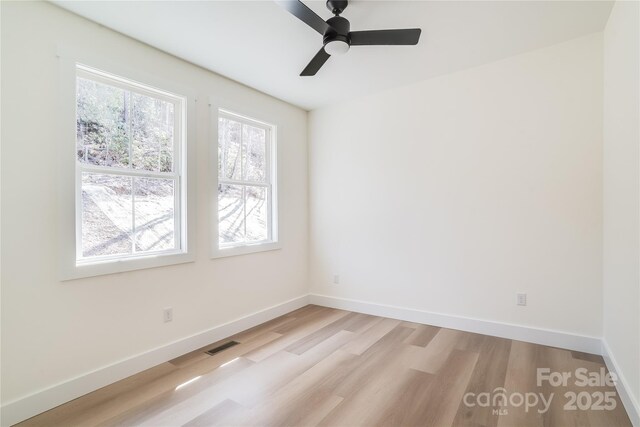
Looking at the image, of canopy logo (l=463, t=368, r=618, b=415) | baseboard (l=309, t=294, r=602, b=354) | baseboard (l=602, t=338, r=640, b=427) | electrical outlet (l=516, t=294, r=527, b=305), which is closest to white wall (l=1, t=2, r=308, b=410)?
baseboard (l=309, t=294, r=602, b=354)

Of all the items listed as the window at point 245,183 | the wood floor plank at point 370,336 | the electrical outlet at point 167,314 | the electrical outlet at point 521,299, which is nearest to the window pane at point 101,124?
the window at point 245,183

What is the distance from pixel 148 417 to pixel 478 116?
12.1 ft

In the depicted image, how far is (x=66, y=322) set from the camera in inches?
81.8

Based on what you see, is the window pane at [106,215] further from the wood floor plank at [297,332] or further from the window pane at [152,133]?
the wood floor plank at [297,332]

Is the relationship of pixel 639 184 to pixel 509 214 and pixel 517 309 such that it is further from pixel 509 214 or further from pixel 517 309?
pixel 517 309

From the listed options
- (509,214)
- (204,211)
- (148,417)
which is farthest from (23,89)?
(509,214)

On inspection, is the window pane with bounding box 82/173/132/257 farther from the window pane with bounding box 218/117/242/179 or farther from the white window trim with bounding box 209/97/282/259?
the window pane with bounding box 218/117/242/179

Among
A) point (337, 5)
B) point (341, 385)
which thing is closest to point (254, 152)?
point (337, 5)

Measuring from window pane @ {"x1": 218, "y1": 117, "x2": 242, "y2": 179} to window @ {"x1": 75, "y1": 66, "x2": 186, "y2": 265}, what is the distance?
469 millimetres

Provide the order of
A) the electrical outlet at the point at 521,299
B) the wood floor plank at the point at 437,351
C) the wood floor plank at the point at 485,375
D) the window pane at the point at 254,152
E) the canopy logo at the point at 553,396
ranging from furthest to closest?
1. the window pane at the point at 254,152
2. the electrical outlet at the point at 521,299
3. the wood floor plank at the point at 437,351
4. the canopy logo at the point at 553,396
5. the wood floor plank at the point at 485,375

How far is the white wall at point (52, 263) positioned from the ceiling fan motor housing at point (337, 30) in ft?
4.99

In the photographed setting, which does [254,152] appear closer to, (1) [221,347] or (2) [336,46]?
(2) [336,46]

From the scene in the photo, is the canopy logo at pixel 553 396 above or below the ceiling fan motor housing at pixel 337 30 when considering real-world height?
below

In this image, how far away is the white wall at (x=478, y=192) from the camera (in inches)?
103
